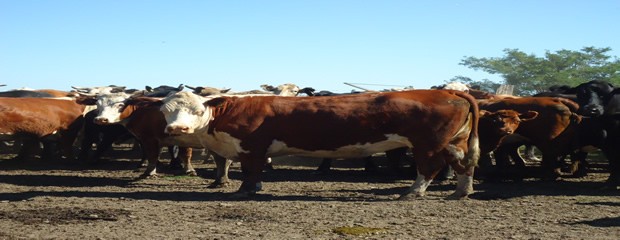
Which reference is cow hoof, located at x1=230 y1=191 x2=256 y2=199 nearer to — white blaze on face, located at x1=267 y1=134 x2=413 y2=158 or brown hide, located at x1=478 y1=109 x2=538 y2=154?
white blaze on face, located at x1=267 y1=134 x2=413 y2=158

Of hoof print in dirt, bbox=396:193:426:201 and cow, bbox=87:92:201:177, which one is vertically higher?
cow, bbox=87:92:201:177

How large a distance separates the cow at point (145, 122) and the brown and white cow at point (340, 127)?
6.47 ft

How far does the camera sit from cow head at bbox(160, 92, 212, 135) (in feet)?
37.2

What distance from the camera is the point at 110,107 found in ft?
46.8

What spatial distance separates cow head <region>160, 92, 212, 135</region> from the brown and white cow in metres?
0.01

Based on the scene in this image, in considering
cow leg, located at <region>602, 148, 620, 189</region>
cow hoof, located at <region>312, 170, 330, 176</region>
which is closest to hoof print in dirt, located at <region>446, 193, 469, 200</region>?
cow leg, located at <region>602, 148, 620, 189</region>

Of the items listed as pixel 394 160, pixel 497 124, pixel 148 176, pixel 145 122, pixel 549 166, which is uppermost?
pixel 497 124

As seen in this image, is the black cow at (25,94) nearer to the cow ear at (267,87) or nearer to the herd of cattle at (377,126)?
the cow ear at (267,87)

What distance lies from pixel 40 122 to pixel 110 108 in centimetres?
275

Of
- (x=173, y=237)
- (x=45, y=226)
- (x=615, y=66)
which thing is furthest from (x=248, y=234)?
(x=615, y=66)

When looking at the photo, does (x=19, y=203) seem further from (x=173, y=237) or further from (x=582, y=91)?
(x=582, y=91)

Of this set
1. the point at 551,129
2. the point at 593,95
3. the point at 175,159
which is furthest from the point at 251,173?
the point at 593,95

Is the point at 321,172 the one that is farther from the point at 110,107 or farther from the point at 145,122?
the point at 110,107

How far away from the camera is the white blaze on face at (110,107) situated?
46.0 feet
